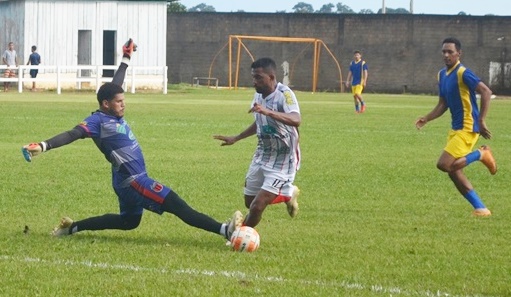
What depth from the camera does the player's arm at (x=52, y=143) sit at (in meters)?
9.21

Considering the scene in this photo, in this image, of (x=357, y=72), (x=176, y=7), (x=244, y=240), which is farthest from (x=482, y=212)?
(x=176, y=7)

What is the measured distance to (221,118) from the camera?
29.0 meters

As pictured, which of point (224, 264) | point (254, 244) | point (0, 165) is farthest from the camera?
point (0, 165)

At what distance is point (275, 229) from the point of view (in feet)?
36.9

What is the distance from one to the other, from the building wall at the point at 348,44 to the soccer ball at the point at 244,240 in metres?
47.5

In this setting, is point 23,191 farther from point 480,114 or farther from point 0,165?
point 480,114

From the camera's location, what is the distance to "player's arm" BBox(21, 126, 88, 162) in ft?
30.2

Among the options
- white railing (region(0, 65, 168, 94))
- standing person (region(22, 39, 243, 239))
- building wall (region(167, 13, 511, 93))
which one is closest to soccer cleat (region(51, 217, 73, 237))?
standing person (region(22, 39, 243, 239))

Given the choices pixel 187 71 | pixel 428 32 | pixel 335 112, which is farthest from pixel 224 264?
pixel 187 71

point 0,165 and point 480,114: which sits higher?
point 480,114

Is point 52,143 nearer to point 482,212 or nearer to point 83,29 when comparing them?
point 482,212

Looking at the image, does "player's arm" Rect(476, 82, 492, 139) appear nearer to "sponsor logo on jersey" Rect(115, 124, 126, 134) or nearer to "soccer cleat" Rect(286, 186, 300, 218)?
"soccer cleat" Rect(286, 186, 300, 218)

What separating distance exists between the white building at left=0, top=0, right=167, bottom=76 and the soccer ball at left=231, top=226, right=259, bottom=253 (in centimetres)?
4050

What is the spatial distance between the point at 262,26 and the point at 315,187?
46.4 metres
